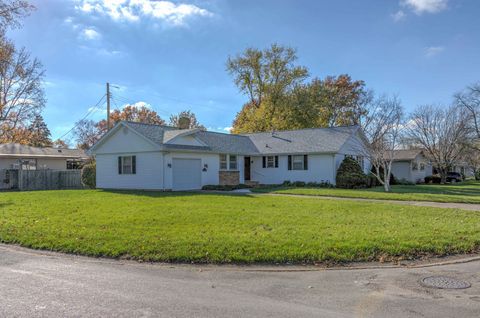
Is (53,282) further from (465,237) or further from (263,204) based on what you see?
(263,204)

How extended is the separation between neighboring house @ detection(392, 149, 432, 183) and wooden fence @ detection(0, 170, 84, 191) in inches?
1147

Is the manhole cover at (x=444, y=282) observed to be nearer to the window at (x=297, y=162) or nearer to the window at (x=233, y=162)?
the window at (x=233, y=162)

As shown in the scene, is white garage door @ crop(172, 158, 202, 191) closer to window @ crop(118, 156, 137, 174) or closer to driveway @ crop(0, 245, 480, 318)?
window @ crop(118, 156, 137, 174)

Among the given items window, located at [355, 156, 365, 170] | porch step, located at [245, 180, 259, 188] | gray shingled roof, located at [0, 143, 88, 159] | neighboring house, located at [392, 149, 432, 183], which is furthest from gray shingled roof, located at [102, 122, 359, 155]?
gray shingled roof, located at [0, 143, 88, 159]

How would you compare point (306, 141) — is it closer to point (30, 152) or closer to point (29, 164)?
point (30, 152)

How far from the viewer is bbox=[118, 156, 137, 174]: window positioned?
2577 cm

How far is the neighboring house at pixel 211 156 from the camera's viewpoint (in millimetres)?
24766

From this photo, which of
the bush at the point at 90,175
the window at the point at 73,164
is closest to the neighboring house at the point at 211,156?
the bush at the point at 90,175

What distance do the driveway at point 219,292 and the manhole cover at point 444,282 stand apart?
0.14 metres

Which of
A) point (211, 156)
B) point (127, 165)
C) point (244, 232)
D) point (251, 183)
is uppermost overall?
point (211, 156)

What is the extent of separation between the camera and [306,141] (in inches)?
1212

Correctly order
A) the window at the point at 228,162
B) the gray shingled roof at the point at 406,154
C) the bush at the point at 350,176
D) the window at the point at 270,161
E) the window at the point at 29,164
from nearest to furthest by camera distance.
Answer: the bush at the point at 350,176
the window at the point at 228,162
the window at the point at 270,161
the window at the point at 29,164
the gray shingled roof at the point at 406,154

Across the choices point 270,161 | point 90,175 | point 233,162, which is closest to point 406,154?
point 270,161

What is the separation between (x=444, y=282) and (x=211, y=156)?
855 inches
